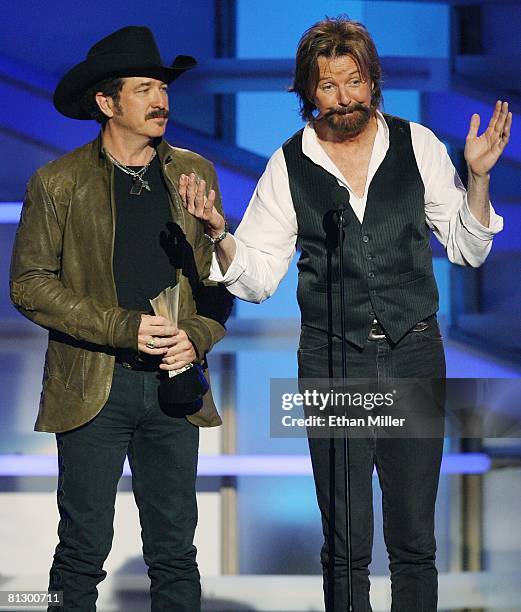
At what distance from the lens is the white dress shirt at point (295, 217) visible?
2834 mm

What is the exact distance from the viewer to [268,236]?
290cm

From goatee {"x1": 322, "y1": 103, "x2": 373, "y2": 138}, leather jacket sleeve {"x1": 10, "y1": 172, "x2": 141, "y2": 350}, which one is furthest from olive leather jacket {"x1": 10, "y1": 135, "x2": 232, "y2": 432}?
goatee {"x1": 322, "y1": 103, "x2": 373, "y2": 138}

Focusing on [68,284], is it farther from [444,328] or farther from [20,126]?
[444,328]

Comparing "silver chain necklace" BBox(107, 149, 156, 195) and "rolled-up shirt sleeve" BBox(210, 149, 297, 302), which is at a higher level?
"silver chain necklace" BBox(107, 149, 156, 195)

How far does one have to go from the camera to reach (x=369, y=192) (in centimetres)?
285

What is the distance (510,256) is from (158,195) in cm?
151

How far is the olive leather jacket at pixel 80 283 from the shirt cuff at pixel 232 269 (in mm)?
178

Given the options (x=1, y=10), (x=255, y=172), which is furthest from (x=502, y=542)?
(x=1, y=10)

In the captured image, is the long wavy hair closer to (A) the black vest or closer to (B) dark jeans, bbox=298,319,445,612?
(A) the black vest

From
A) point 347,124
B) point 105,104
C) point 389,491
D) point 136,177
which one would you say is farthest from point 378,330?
point 105,104

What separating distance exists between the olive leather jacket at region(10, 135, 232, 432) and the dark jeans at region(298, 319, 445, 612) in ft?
1.17

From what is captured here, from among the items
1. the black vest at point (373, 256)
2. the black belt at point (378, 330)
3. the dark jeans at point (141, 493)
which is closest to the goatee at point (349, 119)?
the black vest at point (373, 256)

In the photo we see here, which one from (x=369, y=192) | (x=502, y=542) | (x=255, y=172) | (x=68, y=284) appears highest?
(x=255, y=172)

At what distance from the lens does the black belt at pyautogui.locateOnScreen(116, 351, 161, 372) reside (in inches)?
115
